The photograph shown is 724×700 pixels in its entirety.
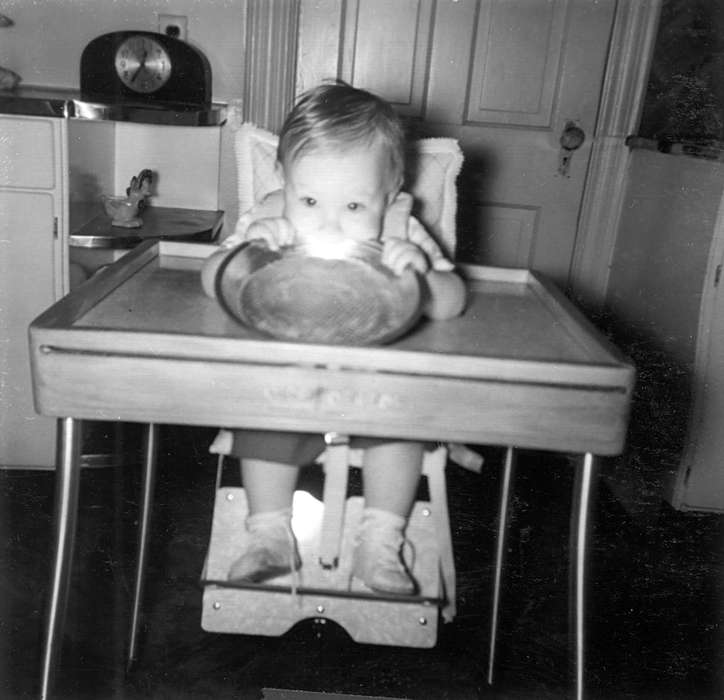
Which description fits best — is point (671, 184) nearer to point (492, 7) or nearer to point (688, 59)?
point (688, 59)

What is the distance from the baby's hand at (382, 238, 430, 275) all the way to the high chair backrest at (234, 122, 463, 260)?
41 centimetres

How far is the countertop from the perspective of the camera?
151 cm

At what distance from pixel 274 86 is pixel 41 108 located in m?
0.60

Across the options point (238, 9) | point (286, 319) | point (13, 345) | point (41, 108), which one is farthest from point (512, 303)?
point (238, 9)

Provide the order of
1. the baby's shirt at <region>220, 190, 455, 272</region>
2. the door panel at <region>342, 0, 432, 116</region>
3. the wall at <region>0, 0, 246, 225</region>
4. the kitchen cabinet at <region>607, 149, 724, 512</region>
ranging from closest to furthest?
1. the baby's shirt at <region>220, 190, 455, 272</region>
2. the kitchen cabinet at <region>607, 149, 724, 512</region>
3. the wall at <region>0, 0, 246, 225</region>
4. the door panel at <region>342, 0, 432, 116</region>

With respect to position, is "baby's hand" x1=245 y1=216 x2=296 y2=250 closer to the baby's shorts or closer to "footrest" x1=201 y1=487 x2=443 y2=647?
the baby's shorts

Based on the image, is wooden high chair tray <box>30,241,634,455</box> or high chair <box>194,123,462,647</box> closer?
wooden high chair tray <box>30,241,634,455</box>

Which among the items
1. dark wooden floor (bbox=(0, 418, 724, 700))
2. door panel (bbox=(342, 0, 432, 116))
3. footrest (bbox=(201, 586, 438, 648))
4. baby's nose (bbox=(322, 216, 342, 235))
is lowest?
dark wooden floor (bbox=(0, 418, 724, 700))

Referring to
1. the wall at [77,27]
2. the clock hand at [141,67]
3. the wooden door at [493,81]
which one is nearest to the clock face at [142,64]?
the clock hand at [141,67]

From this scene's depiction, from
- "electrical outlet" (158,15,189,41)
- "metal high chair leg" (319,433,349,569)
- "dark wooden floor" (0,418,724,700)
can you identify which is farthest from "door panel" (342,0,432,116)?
"metal high chair leg" (319,433,349,569)

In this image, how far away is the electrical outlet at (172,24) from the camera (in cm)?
187

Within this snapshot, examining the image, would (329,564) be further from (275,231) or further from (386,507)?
(275,231)

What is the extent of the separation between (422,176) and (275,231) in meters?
0.40

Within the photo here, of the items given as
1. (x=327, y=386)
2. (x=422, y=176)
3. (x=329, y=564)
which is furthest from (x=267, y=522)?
(x=422, y=176)
